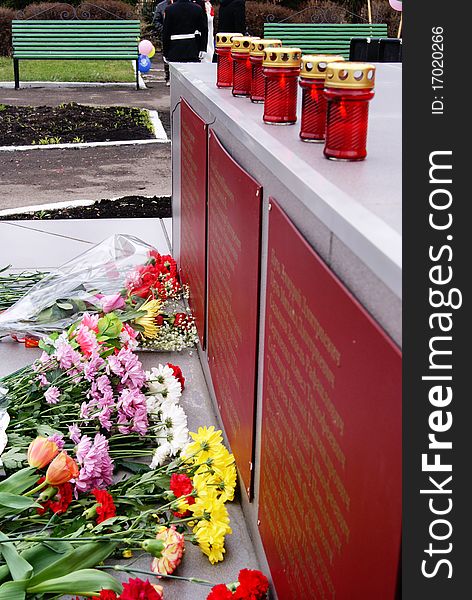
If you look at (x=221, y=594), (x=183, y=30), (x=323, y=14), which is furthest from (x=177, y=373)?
(x=323, y=14)

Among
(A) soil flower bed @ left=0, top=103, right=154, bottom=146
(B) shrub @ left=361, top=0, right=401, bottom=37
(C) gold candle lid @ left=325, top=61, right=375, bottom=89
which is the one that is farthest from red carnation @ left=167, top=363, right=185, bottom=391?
(B) shrub @ left=361, top=0, right=401, bottom=37

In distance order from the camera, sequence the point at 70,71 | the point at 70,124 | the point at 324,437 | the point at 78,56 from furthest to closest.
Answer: the point at 70,71
the point at 78,56
the point at 70,124
the point at 324,437

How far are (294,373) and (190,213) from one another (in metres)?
2.51

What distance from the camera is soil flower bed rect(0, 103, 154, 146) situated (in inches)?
412

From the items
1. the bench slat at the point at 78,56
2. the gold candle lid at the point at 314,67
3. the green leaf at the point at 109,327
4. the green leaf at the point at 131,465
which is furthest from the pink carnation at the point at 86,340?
the bench slat at the point at 78,56

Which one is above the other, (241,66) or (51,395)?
(241,66)

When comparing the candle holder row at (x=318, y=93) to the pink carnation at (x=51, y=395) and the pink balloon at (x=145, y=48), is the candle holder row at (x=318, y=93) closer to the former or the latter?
the pink carnation at (x=51, y=395)

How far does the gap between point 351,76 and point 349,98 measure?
5 cm

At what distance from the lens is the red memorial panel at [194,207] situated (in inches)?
155

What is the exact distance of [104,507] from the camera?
102 inches

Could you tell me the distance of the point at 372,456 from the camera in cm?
152

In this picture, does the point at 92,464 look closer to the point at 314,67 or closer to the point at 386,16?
the point at 314,67

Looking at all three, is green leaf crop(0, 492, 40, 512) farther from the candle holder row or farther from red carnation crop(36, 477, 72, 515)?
the candle holder row

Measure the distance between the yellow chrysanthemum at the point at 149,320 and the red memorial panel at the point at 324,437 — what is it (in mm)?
1726
